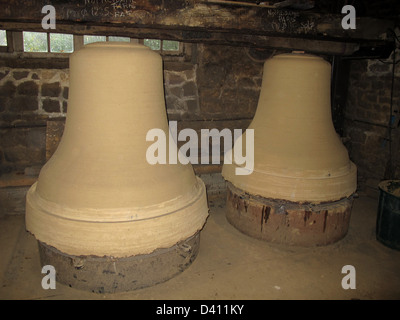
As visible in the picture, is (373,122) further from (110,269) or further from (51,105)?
(51,105)

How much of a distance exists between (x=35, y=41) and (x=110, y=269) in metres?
3.25

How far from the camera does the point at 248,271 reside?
327 cm

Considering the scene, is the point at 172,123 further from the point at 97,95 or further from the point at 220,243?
the point at 97,95

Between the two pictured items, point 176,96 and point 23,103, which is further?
point 176,96

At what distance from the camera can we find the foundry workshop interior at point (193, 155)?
2.67 meters

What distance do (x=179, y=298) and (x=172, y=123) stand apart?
2.84 meters

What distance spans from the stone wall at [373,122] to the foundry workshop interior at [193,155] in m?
0.03

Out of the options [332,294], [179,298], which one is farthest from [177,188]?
[332,294]

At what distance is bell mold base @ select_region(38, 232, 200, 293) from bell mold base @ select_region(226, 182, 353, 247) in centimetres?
104

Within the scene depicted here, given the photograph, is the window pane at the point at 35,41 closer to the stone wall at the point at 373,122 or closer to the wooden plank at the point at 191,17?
the wooden plank at the point at 191,17

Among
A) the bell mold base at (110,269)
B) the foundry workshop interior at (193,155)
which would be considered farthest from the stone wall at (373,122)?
the bell mold base at (110,269)

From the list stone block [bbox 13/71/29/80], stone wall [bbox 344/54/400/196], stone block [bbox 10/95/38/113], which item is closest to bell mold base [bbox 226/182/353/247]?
stone wall [bbox 344/54/400/196]

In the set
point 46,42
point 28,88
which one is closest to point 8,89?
point 28,88

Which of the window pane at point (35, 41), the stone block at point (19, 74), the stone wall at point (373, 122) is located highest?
the window pane at point (35, 41)
